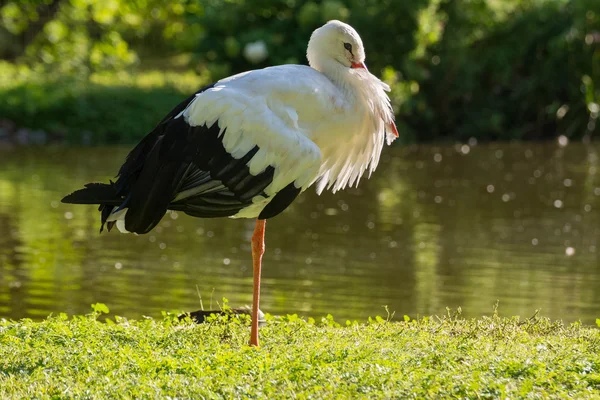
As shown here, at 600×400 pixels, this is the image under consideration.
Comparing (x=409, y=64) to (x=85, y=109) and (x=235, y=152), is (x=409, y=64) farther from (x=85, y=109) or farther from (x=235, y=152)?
(x=235, y=152)

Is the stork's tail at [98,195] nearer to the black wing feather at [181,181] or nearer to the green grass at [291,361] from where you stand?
the black wing feather at [181,181]

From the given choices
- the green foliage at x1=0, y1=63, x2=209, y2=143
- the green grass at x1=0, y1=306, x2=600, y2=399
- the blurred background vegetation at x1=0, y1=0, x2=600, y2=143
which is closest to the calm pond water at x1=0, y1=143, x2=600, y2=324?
the green grass at x1=0, y1=306, x2=600, y2=399

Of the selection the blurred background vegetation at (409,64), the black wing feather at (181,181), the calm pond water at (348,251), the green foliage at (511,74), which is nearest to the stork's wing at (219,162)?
the black wing feather at (181,181)

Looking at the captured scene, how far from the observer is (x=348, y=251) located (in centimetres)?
1160

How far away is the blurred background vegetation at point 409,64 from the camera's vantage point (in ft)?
67.1

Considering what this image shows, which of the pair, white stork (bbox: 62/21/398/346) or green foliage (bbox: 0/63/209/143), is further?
green foliage (bbox: 0/63/209/143)

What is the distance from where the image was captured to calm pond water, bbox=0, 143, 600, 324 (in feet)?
30.8

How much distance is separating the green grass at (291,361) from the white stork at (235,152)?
0.45m

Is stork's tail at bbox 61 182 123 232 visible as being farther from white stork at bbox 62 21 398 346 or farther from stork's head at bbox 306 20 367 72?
stork's head at bbox 306 20 367 72

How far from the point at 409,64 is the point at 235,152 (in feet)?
49.5

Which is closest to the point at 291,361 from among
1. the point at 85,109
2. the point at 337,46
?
the point at 337,46

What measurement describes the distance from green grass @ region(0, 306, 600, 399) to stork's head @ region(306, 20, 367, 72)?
5.15 feet

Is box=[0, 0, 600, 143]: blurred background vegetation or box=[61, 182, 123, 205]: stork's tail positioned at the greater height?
box=[0, 0, 600, 143]: blurred background vegetation

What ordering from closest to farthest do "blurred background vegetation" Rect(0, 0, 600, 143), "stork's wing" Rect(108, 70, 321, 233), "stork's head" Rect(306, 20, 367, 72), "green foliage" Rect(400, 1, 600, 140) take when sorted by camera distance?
"stork's wing" Rect(108, 70, 321, 233)
"stork's head" Rect(306, 20, 367, 72)
"blurred background vegetation" Rect(0, 0, 600, 143)
"green foliage" Rect(400, 1, 600, 140)
